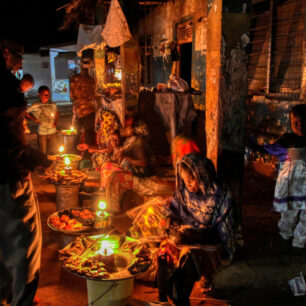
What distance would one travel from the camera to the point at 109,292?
8.89 ft

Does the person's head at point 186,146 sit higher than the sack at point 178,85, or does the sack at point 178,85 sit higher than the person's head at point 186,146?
the sack at point 178,85

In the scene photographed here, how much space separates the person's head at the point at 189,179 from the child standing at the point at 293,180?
1.26m

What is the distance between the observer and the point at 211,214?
3.41 m

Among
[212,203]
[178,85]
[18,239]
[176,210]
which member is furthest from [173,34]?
[18,239]

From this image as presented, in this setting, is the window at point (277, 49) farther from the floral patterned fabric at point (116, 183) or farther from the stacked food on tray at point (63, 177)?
the stacked food on tray at point (63, 177)

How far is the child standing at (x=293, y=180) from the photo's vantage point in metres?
3.92

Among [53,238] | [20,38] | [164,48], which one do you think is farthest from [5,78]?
[164,48]

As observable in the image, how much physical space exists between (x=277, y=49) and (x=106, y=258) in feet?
19.2

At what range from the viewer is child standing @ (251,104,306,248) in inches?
154

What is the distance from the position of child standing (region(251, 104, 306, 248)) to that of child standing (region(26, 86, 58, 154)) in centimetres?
573

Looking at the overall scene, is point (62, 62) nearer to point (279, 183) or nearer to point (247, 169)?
point (247, 169)

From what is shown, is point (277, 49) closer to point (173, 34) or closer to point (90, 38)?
point (173, 34)

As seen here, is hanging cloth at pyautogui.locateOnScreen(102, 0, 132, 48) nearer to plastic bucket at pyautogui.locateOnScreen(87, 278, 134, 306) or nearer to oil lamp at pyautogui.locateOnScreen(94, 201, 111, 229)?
oil lamp at pyautogui.locateOnScreen(94, 201, 111, 229)

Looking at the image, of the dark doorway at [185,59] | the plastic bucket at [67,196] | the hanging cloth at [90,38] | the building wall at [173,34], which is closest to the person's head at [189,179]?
the plastic bucket at [67,196]
